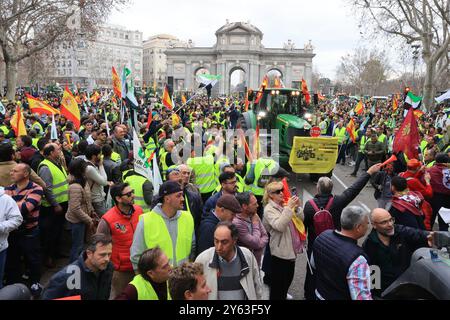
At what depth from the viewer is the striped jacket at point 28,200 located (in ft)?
16.1

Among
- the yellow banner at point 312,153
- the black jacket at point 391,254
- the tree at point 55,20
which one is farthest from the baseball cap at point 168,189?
the tree at point 55,20

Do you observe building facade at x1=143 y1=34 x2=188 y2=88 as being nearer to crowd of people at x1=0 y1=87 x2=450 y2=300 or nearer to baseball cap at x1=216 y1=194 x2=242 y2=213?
crowd of people at x1=0 y1=87 x2=450 y2=300

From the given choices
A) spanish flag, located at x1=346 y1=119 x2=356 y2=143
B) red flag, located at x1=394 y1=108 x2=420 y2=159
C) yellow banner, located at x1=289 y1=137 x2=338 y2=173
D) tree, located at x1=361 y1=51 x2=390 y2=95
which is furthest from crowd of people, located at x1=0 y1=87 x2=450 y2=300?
tree, located at x1=361 y1=51 x2=390 y2=95

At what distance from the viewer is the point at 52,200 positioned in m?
5.70

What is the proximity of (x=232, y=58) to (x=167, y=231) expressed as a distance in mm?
79892

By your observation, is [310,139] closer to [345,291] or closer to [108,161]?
[108,161]

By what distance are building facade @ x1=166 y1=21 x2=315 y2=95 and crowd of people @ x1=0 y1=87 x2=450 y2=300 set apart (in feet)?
247

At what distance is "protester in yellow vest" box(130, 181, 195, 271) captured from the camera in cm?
371

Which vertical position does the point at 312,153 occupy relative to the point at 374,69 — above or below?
below

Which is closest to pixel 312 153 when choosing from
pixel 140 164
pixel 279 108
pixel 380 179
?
pixel 380 179

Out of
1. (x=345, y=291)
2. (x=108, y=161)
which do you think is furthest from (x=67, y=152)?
(x=345, y=291)

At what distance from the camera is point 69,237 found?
22.6 ft

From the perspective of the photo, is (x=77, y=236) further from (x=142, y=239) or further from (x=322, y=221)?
(x=322, y=221)

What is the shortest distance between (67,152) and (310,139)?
5099 millimetres
